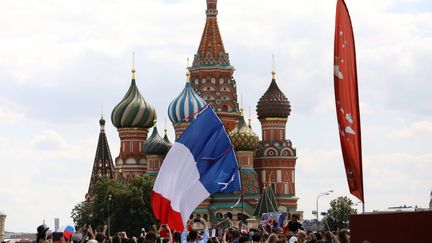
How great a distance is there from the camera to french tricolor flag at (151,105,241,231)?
2062cm

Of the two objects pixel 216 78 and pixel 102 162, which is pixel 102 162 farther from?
pixel 216 78

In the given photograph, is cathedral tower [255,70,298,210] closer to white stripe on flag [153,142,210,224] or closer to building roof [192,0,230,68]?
building roof [192,0,230,68]

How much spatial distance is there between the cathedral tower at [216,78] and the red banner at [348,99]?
277 ft

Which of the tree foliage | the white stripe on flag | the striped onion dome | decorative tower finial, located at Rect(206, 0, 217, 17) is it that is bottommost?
the white stripe on flag

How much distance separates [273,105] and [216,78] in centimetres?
521

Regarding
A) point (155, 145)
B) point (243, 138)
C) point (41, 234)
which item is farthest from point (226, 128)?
point (41, 234)

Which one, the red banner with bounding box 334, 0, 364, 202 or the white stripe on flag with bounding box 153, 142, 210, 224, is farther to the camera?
the white stripe on flag with bounding box 153, 142, 210, 224

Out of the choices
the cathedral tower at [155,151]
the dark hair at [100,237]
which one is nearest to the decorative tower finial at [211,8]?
the cathedral tower at [155,151]

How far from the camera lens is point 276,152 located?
100750mm

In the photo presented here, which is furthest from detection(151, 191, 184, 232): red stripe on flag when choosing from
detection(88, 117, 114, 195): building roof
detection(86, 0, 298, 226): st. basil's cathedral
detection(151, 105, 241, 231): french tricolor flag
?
detection(88, 117, 114, 195): building roof

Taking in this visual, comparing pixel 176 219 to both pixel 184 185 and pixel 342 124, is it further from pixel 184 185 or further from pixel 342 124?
pixel 342 124

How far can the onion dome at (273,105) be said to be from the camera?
102188 millimetres

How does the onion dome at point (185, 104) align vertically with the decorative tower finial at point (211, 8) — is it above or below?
below

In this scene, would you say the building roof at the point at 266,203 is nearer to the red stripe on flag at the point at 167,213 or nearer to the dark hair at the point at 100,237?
the red stripe on flag at the point at 167,213
